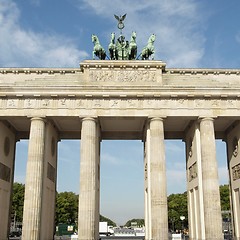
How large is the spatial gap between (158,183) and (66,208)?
75.4m

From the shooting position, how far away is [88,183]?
34.2 m

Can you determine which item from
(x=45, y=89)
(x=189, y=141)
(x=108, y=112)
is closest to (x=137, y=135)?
(x=189, y=141)

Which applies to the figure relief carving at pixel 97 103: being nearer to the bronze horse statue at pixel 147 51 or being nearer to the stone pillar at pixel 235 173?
the bronze horse statue at pixel 147 51

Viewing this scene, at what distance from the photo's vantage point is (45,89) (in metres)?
36.3

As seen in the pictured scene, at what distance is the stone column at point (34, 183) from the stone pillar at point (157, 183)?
1086 centimetres

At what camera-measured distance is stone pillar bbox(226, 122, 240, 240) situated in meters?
39.5

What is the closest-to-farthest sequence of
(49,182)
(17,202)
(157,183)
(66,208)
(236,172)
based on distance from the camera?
(157,183)
(49,182)
(236,172)
(17,202)
(66,208)

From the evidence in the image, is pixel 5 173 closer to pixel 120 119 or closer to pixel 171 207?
pixel 120 119

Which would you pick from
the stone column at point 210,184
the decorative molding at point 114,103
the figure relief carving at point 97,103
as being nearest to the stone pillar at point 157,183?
the decorative molding at point 114,103

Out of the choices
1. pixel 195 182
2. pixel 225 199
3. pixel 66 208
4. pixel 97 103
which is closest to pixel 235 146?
pixel 195 182

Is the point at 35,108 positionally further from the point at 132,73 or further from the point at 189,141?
the point at 189,141

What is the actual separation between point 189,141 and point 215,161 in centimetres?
694

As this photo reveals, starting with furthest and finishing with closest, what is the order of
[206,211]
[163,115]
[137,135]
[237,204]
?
1. [137,135]
2. [237,204]
3. [163,115]
4. [206,211]

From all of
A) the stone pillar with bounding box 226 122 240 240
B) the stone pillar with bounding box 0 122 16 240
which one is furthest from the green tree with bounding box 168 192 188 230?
the stone pillar with bounding box 0 122 16 240
